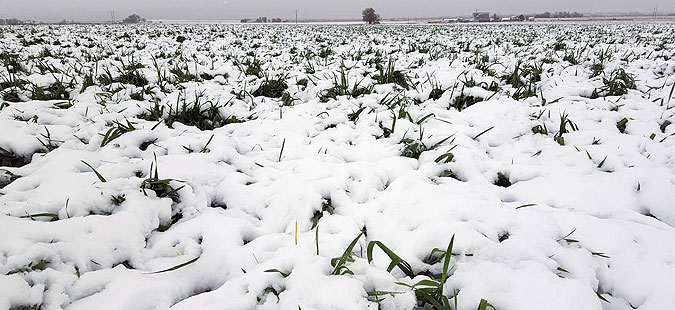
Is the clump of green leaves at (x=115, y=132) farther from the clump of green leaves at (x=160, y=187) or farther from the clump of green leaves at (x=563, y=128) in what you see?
the clump of green leaves at (x=563, y=128)

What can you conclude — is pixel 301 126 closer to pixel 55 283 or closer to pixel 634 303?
pixel 55 283

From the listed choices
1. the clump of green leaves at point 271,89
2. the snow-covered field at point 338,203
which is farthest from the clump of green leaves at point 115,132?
the clump of green leaves at point 271,89

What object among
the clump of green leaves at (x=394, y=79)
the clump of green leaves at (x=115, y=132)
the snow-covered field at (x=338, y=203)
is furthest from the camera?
the clump of green leaves at (x=394, y=79)

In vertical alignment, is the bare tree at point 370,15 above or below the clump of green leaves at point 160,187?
above

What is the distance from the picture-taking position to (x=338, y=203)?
2084 mm

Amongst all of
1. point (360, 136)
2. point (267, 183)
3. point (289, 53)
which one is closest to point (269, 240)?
point (267, 183)

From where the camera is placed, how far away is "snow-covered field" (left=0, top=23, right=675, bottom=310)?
1392 mm

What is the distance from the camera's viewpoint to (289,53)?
809 centimetres

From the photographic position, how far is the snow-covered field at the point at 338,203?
1392mm

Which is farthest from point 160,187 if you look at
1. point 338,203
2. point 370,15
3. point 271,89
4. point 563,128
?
point 370,15

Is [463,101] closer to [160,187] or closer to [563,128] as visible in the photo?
[563,128]

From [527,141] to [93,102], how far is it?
4.35m

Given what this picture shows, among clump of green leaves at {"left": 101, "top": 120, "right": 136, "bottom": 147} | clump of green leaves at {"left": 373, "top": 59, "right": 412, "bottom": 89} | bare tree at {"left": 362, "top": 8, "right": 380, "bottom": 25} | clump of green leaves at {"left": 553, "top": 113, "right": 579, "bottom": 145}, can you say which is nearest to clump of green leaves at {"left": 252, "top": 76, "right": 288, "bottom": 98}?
clump of green leaves at {"left": 373, "top": 59, "right": 412, "bottom": 89}

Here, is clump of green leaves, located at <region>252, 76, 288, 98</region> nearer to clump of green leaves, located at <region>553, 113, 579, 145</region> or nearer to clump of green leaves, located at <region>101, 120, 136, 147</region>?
clump of green leaves, located at <region>101, 120, 136, 147</region>
